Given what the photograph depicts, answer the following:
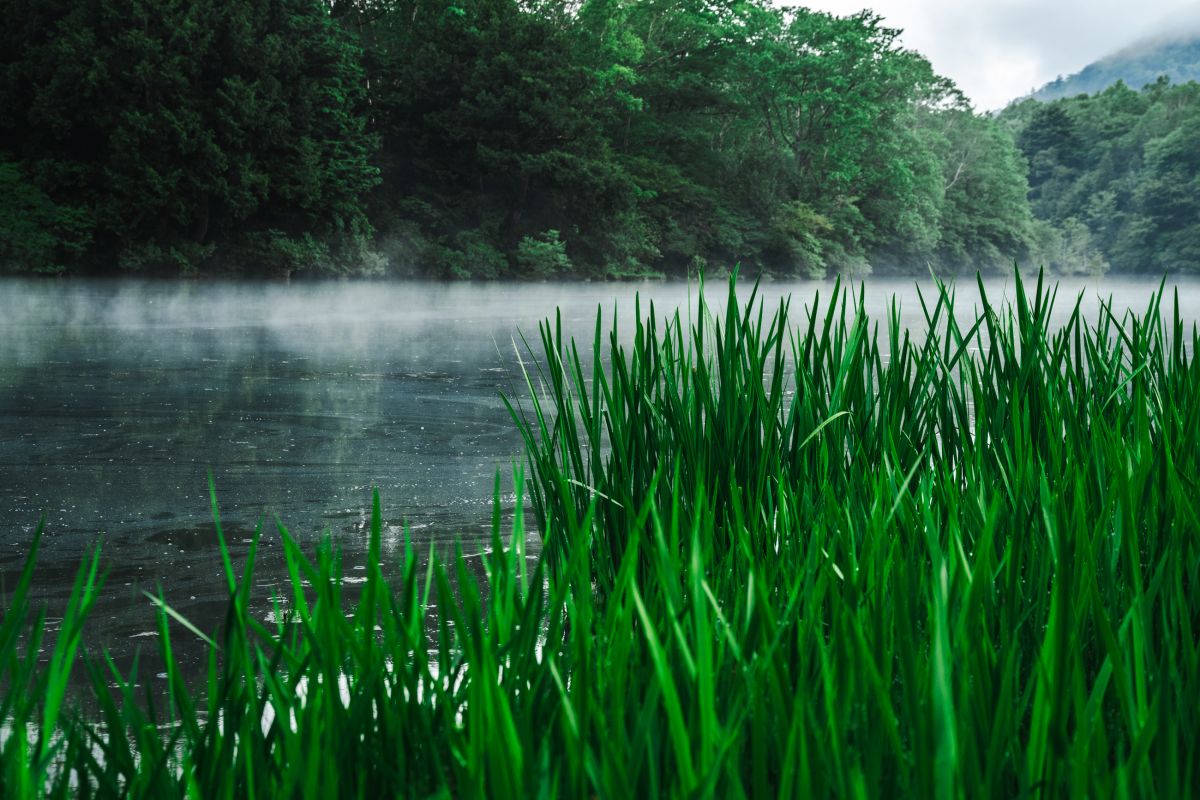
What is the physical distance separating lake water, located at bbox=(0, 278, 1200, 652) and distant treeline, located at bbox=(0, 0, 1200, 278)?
8.49m

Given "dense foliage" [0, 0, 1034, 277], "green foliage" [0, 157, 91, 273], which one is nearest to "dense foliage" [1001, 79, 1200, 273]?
"dense foliage" [0, 0, 1034, 277]

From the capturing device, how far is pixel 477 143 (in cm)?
2806

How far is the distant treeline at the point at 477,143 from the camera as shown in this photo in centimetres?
2070

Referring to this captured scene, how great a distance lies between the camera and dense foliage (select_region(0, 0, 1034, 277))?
20.7 metres

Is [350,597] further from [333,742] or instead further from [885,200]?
[885,200]

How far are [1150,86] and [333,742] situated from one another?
78882 mm

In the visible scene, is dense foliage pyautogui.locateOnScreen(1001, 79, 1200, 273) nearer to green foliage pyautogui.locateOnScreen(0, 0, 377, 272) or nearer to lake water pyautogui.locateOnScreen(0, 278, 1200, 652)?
green foliage pyautogui.locateOnScreen(0, 0, 377, 272)

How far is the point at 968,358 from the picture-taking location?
2.47m

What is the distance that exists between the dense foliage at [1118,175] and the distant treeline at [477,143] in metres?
2.71

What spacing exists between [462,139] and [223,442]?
2342 centimetres

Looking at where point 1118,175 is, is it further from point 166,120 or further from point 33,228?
point 33,228

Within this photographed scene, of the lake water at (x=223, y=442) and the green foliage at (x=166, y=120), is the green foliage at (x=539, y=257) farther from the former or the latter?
the lake water at (x=223, y=442)

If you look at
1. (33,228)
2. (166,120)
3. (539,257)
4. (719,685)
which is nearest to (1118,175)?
(539,257)

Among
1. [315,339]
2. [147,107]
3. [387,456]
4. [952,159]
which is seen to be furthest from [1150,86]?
[387,456]
